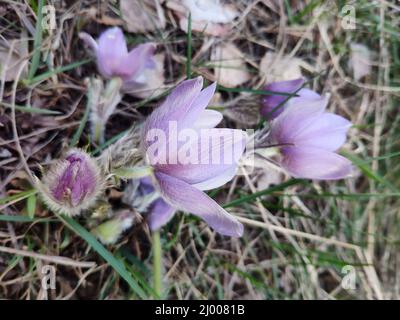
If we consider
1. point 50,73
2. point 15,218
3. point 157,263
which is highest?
point 50,73

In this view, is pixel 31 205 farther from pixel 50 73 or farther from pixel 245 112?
pixel 245 112

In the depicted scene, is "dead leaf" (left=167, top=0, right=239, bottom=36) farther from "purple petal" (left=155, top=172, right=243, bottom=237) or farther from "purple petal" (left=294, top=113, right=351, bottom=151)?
"purple petal" (left=155, top=172, right=243, bottom=237)

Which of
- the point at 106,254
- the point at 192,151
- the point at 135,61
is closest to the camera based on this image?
the point at 192,151

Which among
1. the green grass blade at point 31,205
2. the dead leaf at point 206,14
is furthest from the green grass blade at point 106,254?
the dead leaf at point 206,14

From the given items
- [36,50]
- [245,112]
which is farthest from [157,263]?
[36,50]

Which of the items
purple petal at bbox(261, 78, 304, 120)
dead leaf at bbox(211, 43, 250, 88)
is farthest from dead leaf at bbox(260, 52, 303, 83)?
purple petal at bbox(261, 78, 304, 120)
